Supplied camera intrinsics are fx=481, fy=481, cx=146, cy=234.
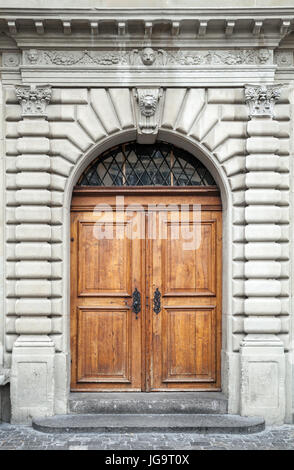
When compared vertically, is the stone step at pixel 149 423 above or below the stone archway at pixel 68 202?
below

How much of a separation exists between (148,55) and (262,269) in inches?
146

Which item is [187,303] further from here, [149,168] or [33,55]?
[33,55]

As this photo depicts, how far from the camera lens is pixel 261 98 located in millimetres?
7422

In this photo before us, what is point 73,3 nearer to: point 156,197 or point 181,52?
point 181,52

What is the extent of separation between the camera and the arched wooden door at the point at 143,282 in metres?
7.88

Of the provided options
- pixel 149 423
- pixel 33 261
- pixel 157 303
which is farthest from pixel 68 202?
pixel 149 423

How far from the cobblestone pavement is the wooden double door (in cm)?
117

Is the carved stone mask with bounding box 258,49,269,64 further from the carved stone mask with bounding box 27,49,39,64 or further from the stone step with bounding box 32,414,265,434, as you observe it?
the stone step with bounding box 32,414,265,434

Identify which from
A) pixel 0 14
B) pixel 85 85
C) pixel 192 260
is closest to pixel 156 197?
pixel 192 260

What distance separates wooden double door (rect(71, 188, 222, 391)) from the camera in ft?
25.9

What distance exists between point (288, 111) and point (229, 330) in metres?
3.56

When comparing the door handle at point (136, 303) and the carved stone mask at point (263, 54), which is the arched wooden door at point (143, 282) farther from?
the carved stone mask at point (263, 54)

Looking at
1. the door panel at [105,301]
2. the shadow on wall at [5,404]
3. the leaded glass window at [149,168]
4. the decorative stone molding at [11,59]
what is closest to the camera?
the shadow on wall at [5,404]

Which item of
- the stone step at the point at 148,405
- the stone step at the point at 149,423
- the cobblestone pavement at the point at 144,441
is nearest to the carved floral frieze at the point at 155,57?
the stone step at the point at 148,405
